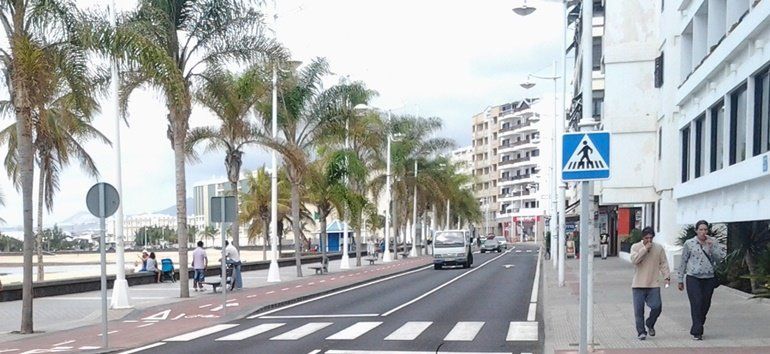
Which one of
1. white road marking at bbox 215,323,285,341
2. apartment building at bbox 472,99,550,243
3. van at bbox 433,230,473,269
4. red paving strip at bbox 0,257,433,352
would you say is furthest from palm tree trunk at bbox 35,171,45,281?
apartment building at bbox 472,99,550,243

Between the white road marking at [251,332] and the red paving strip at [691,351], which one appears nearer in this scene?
the red paving strip at [691,351]

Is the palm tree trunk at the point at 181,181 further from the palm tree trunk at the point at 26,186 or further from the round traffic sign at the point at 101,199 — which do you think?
the round traffic sign at the point at 101,199

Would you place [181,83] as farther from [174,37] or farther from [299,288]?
[299,288]

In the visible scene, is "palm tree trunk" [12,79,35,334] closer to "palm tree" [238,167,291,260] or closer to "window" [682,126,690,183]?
"window" [682,126,690,183]

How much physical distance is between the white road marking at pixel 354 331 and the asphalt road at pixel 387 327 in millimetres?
18

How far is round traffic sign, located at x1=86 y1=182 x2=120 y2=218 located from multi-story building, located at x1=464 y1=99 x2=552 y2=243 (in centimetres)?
10761

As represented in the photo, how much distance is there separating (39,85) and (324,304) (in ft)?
32.4

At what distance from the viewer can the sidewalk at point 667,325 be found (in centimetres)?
1220

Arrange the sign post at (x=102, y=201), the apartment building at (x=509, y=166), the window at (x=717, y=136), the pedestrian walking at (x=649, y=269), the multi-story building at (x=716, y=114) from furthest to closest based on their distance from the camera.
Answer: the apartment building at (x=509, y=166), the window at (x=717, y=136), the multi-story building at (x=716, y=114), the sign post at (x=102, y=201), the pedestrian walking at (x=649, y=269)

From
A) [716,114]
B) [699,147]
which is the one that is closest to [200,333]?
[716,114]

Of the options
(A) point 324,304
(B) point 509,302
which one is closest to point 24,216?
(A) point 324,304

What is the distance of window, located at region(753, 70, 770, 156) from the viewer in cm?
1716

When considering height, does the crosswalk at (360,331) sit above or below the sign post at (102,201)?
below

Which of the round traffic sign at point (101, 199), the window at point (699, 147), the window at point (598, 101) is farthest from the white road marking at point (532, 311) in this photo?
the window at point (598, 101)
